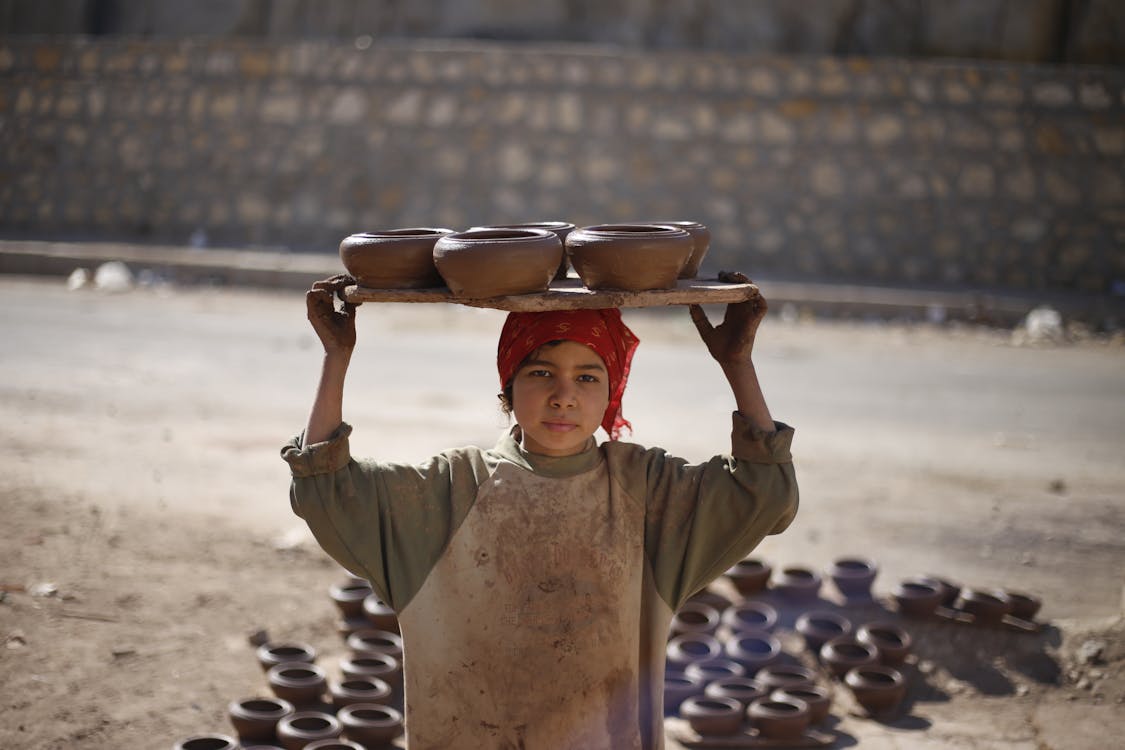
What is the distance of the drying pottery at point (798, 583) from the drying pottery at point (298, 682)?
1.77 meters

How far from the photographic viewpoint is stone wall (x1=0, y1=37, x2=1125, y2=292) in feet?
39.2

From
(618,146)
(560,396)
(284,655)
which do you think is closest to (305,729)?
(284,655)

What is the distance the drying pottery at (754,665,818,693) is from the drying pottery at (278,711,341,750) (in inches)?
52.7

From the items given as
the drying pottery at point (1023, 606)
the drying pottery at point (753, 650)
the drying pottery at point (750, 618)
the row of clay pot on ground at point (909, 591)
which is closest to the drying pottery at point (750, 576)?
the row of clay pot on ground at point (909, 591)

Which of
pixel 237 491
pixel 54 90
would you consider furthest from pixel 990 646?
pixel 54 90

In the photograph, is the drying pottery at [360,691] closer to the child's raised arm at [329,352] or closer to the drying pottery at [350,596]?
the drying pottery at [350,596]

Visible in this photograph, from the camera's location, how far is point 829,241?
12.3 metres

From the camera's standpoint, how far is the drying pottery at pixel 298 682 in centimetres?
384

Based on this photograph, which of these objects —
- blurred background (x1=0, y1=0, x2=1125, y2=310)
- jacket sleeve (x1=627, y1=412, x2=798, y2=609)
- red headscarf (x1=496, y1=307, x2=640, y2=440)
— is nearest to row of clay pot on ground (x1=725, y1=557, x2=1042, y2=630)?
jacket sleeve (x1=627, y1=412, x2=798, y2=609)

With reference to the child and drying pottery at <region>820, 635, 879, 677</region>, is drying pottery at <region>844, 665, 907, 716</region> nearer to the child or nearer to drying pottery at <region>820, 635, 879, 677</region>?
drying pottery at <region>820, 635, 879, 677</region>

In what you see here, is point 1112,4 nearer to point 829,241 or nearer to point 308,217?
point 829,241

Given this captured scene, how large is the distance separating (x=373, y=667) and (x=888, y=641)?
175cm

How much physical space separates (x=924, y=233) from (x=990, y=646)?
8.24 metres

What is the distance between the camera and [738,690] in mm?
3951
